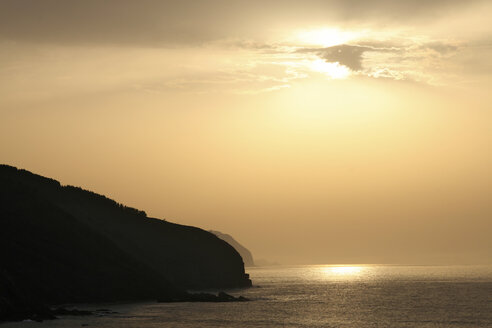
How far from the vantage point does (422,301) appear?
6427 inches

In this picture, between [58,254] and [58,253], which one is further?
[58,253]

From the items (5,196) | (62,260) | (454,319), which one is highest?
(5,196)

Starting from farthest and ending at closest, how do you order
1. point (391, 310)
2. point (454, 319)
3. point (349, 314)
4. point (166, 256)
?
point (166, 256), point (391, 310), point (349, 314), point (454, 319)

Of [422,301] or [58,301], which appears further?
[422,301]

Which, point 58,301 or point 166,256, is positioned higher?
point 166,256

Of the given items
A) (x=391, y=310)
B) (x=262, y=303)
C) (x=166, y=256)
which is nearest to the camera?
(x=391, y=310)

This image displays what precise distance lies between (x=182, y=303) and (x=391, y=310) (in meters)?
42.8

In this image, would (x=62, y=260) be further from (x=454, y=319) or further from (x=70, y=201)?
(x=454, y=319)

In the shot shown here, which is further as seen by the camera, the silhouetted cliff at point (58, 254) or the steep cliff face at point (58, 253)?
the steep cliff face at point (58, 253)

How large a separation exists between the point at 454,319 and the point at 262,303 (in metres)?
44.8

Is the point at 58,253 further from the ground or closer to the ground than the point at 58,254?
further from the ground

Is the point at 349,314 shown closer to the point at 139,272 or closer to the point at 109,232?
the point at 139,272

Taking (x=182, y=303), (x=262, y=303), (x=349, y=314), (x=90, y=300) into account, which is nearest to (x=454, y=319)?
(x=349, y=314)

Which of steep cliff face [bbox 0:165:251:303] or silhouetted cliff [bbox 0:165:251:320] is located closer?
Answer: silhouetted cliff [bbox 0:165:251:320]
